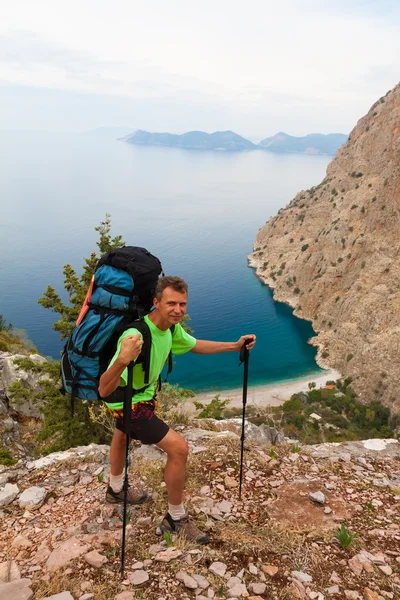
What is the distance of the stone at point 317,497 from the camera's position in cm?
566

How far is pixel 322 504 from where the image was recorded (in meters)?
5.64

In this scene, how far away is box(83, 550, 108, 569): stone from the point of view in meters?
4.38

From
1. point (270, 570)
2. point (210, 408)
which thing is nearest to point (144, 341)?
point (270, 570)

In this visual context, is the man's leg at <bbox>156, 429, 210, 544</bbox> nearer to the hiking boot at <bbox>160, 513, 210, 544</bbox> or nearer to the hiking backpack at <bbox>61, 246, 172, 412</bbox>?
the hiking boot at <bbox>160, 513, 210, 544</bbox>

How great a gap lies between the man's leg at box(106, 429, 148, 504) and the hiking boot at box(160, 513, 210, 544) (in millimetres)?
778

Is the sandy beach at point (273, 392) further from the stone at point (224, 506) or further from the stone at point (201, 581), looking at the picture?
the stone at point (201, 581)

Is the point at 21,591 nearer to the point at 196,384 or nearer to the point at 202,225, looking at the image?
the point at 196,384

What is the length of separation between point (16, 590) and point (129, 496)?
1796mm

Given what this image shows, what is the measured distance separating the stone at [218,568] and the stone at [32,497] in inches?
111

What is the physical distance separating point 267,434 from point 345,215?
7876 cm

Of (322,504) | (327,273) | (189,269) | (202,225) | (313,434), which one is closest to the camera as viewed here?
(322,504)

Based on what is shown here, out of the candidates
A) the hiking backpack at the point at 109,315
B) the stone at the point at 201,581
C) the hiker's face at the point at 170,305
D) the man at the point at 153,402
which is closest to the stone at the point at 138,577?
the stone at the point at 201,581

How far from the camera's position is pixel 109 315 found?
4203 mm

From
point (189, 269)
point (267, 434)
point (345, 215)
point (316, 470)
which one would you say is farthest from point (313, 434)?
point (189, 269)
